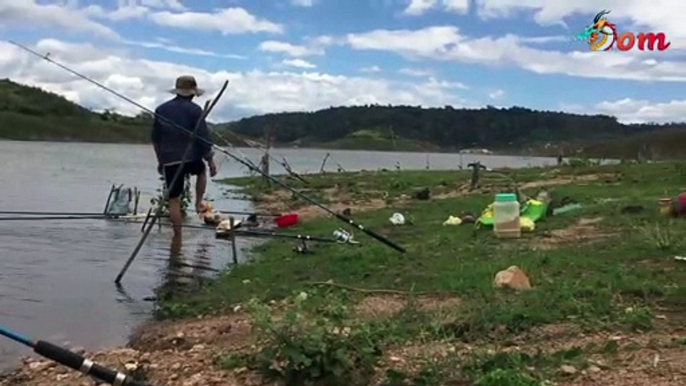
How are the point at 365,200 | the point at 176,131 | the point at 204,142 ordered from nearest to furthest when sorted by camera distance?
1. the point at 204,142
2. the point at 176,131
3. the point at 365,200

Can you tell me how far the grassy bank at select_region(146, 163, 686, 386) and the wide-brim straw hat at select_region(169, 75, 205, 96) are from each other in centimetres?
241

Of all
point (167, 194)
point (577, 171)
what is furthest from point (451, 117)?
point (167, 194)

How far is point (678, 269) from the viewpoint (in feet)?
24.5

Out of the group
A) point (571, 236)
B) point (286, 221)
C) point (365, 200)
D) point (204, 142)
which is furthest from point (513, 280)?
point (365, 200)

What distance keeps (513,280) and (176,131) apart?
222 inches

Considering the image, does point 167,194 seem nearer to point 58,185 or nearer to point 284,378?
point 284,378

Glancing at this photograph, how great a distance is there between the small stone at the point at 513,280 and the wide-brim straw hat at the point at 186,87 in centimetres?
572

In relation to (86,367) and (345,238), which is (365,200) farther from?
(86,367)

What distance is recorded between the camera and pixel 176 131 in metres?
11.1

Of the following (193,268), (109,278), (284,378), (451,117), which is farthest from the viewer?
(451,117)

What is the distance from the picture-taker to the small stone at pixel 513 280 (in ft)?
23.0

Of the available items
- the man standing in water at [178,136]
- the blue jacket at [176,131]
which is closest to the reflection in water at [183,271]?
the man standing in water at [178,136]

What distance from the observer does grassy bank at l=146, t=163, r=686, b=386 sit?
4.73 m

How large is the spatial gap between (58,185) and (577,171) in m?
16.2
